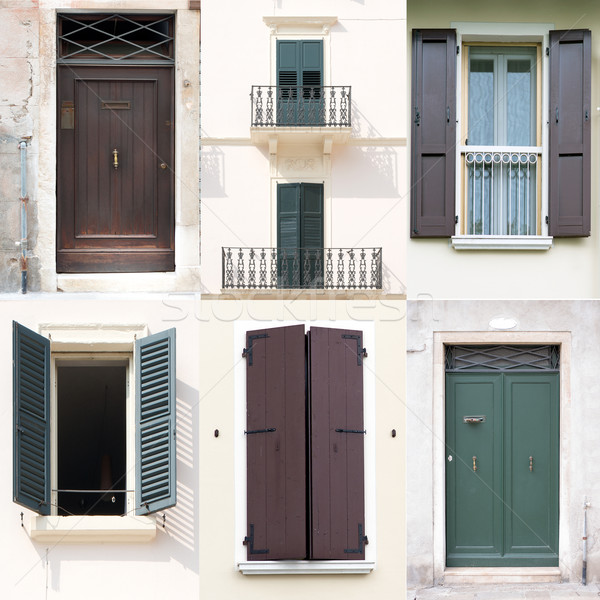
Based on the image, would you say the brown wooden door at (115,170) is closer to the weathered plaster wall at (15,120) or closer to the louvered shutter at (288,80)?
the weathered plaster wall at (15,120)

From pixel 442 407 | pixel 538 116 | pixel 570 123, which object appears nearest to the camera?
pixel 442 407

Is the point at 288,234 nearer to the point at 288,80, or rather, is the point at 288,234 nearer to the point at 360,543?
the point at 288,80

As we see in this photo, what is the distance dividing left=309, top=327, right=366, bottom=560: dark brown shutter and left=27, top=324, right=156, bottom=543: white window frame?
203cm

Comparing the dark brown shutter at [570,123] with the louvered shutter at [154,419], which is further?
the dark brown shutter at [570,123]

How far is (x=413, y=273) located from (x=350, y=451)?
2380mm

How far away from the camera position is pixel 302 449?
35.2ft

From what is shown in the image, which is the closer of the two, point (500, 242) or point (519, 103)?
point (500, 242)

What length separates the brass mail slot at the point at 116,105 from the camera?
11.4 metres

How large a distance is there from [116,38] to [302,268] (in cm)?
375

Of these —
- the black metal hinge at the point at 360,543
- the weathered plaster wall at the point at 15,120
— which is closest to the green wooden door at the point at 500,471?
the black metal hinge at the point at 360,543

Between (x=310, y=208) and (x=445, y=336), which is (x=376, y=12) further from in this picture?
(x=445, y=336)

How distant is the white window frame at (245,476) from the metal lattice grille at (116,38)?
367cm

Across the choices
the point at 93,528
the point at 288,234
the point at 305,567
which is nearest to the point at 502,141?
the point at 288,234

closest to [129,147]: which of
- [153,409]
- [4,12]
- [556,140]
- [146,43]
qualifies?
[146,43]
